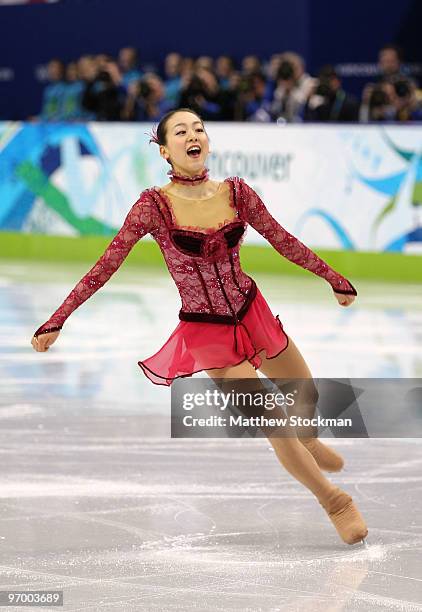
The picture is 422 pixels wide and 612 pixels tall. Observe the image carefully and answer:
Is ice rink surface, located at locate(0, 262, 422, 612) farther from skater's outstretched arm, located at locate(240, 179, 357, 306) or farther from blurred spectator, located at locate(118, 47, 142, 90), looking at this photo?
blurred spectator, located at locate(118, 47, 142, 90)

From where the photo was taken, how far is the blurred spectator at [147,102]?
14.4 meters

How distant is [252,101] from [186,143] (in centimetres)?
929

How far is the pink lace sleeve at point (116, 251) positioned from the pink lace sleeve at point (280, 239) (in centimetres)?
30

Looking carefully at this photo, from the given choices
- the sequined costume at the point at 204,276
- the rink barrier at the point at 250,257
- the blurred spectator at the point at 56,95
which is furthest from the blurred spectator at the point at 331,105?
the sequined costume at the point at 204,276

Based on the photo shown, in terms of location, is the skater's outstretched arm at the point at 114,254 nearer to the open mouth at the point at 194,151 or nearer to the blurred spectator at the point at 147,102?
the open mouth at the point at 194,151

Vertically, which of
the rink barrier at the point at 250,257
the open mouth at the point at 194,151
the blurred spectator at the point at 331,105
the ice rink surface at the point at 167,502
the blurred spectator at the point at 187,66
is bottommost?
the rink barrier at the point at 250,257

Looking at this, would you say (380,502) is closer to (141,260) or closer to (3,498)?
(3,498)

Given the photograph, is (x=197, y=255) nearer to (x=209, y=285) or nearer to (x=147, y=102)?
(x=209, y=285)

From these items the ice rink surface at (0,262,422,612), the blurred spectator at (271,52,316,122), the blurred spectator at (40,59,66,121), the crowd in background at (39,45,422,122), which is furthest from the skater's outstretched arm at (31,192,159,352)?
the blurred spectator at (40,59,66,121)

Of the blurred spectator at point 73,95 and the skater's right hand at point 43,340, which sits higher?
the skater's right hand at point 43,340

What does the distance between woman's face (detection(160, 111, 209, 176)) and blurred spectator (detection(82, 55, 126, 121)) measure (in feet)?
33.7

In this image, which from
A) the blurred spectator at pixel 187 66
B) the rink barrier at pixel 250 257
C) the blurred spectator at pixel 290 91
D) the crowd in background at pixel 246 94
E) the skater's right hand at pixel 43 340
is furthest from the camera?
the blurred spectator at pixel 187 66

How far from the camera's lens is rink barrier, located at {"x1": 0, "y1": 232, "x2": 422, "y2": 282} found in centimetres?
1198

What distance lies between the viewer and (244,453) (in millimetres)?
5832
